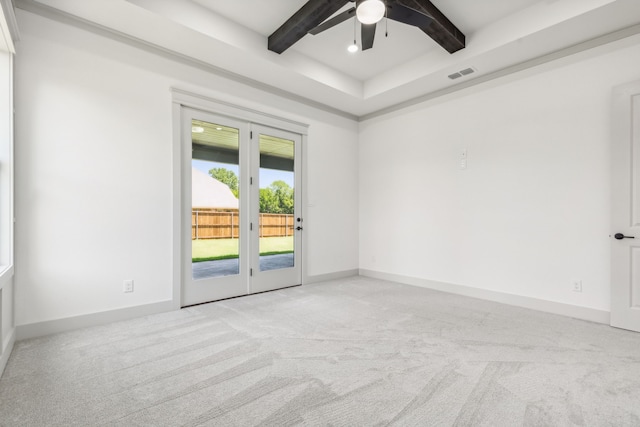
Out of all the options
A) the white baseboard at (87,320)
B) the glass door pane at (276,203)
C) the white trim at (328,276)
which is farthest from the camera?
the white trim at (328,276)

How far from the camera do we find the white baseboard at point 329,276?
5078 millimetres

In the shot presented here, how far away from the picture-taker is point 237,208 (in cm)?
428

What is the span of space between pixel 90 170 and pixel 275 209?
2.32 m

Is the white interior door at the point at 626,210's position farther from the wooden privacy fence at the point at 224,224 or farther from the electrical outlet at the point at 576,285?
the wooden privacy fence at the point at 224,224

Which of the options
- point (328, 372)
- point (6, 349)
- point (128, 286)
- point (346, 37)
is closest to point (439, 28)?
point (346, 37)

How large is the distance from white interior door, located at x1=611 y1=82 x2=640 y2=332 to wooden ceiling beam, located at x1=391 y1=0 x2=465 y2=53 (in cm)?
170

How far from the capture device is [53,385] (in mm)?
2025

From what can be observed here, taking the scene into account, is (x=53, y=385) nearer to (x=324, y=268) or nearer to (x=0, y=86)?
(x=0, y=86)

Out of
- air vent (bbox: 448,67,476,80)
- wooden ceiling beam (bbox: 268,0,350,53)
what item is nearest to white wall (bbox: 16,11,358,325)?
wooden ceiling beam (bbox: 268,0,350,53)

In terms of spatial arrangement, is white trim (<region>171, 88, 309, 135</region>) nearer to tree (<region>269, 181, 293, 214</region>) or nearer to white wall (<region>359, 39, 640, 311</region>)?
tree (<region>269, 181, 293, 214</region>)

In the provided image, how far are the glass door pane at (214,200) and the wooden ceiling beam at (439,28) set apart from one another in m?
2.61

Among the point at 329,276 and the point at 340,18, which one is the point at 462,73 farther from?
the point at 329,276

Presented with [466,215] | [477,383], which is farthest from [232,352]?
[466,215]

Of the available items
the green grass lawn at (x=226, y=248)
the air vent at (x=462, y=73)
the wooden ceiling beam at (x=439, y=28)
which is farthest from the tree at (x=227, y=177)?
the air vent at (x=462, y=73)
